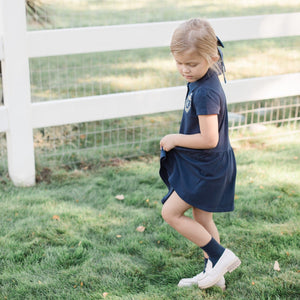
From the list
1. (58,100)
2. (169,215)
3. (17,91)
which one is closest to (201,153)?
(169,215)

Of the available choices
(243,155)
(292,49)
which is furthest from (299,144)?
(292,49)

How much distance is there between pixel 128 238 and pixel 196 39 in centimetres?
160

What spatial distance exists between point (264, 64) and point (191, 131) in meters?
5.36

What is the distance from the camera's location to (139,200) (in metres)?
3.88

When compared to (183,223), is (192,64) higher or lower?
higher

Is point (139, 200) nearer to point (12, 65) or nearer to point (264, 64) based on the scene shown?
point (12, 65)

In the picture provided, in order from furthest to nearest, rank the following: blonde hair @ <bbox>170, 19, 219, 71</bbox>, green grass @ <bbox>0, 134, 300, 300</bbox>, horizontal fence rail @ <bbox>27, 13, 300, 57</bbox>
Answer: horizontal fence rail @ <bbox>27, 13, 300, 57</bbox> < green grass @ <bbox>0, 134, 300, 300</bbox> < blonde hair @ <bbox>170, 19, 219, 71</bbox>

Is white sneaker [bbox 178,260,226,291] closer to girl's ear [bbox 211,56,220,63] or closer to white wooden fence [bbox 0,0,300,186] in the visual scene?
girl's ear [bbox 211,56,220,63]

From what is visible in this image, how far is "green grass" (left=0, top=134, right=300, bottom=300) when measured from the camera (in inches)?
107

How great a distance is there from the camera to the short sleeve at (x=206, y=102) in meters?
2.25

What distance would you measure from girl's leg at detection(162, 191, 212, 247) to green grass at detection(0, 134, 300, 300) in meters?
0.35

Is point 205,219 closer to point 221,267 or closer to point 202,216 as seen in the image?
point 202,216

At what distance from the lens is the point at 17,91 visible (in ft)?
12.9

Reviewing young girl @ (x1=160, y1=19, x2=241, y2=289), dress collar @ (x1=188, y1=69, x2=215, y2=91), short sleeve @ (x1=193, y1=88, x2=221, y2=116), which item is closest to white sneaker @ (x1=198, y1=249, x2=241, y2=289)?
young girl @ (x1=160, y1=19, x2=241, y2=289)
